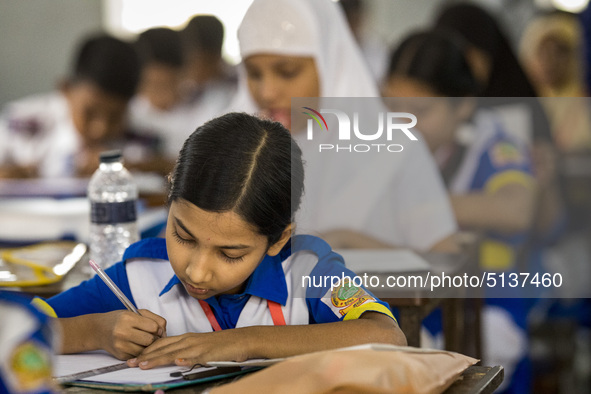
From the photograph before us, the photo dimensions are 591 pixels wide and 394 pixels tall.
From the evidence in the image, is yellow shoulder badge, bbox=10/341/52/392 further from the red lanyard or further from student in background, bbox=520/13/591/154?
student in background, bbox=520/13/591/154

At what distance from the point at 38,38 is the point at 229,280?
6526 millimetres

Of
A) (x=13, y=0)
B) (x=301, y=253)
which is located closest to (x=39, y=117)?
(x=13, y=0)

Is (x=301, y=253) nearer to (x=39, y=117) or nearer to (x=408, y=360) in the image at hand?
(x=408, y=360)

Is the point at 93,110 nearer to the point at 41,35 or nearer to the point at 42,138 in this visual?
the point at 42,138

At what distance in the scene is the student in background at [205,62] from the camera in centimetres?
586

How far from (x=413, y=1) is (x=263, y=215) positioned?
6978mm

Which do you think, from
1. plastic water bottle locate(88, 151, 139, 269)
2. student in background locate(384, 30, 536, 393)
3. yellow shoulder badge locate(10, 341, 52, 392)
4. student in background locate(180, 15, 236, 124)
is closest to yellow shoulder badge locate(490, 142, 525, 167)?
student in background locate(384, 30, 536, 393)

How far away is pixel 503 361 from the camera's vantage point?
232cm

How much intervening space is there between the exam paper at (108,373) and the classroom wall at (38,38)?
632cm

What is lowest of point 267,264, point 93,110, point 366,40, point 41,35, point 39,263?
point 39,263

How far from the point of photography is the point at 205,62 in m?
6.02

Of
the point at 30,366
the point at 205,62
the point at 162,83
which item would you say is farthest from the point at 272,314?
the point at 205,62

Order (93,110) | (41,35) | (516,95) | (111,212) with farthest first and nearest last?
(41,35)
(93,110)
(516,95)
(111,212)

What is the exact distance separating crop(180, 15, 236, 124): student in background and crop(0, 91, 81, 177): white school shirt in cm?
113
